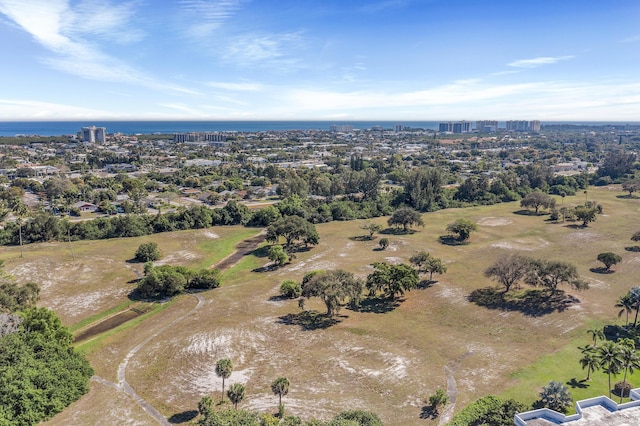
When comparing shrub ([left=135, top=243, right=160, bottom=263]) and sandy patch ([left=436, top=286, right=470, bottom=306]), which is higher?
shrub ([left=135, top=243, right=160, bottom=263])

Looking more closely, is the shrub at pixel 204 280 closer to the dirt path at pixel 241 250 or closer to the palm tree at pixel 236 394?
the dirt path at pixel 241 250

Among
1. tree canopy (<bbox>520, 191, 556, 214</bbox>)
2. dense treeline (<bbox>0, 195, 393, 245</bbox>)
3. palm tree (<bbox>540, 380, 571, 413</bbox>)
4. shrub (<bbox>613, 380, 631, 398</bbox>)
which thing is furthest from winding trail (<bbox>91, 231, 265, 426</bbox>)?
tree canopy (<bbox>520, 191, 556, 214</bbox>)

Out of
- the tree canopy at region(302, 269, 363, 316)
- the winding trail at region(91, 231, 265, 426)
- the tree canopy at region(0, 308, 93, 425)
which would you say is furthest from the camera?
the tree canopy at region(302, 269, 363, 316)

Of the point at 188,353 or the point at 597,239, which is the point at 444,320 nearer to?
the point at 188,353

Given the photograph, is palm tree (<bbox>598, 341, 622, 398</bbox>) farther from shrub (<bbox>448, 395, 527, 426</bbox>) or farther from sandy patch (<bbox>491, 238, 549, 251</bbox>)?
sandy patch (<bbox>491, 238, 549, 251</bbox>)

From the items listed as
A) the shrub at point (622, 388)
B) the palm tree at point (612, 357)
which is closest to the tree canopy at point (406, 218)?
the shrub at point (622, 388)

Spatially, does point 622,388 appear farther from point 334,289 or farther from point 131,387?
point 131,387
